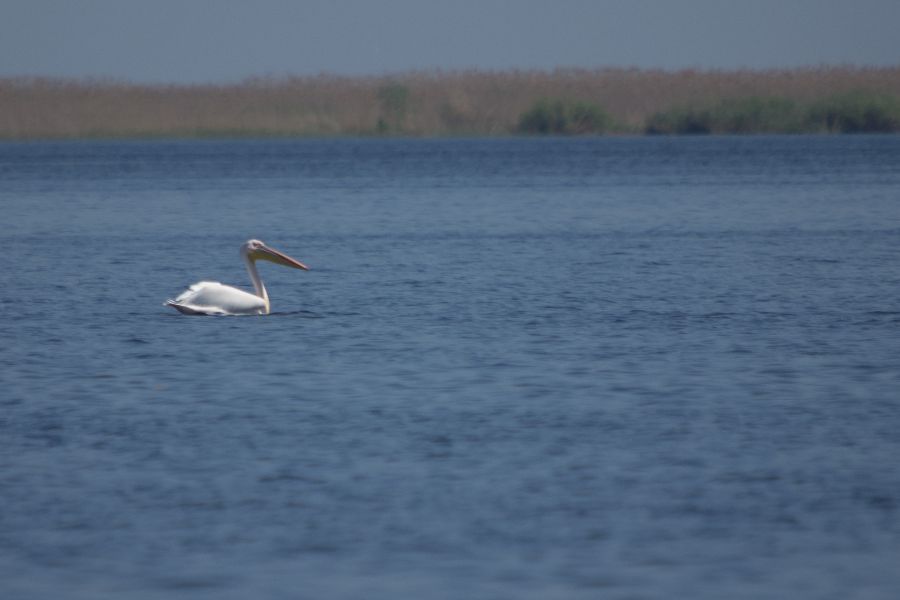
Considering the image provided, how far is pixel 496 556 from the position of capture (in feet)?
18.4

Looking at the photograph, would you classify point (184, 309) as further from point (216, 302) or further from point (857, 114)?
point (857, 114)

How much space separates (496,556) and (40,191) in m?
32.0

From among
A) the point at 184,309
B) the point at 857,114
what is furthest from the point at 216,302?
the point at 857,114

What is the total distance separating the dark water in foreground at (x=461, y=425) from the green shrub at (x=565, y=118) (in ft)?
207

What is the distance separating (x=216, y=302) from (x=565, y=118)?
7239 cm

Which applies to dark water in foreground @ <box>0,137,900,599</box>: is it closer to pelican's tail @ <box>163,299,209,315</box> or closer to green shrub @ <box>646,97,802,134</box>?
pelican's tail @ <box>163,299,209,315</box>

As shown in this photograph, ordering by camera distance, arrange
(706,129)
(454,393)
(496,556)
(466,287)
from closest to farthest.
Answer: (496,556) < (454,393) < (466,287) < (706,129)

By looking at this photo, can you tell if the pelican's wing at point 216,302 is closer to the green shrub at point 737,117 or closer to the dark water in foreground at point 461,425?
the dark water in foreground at point 461,425

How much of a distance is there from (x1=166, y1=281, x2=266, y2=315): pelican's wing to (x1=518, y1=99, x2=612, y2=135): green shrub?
70.0 meters

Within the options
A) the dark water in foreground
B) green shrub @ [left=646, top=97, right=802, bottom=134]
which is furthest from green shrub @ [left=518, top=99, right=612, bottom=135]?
the dark water in foreground

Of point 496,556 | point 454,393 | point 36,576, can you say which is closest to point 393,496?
point 496,556

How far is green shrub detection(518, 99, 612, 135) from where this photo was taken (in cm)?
8131

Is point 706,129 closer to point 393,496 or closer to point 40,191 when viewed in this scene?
point 40,191

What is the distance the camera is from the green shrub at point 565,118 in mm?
81312
